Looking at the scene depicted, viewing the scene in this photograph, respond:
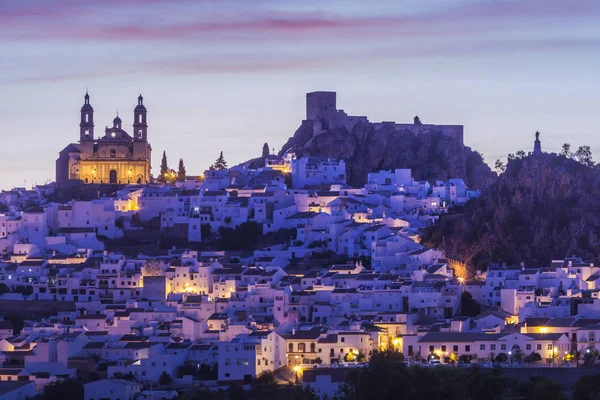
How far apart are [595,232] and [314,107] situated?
2612cm

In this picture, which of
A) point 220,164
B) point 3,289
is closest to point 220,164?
point 220,164

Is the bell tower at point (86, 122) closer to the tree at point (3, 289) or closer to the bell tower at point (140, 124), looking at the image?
the bell tower at point (140, 124)

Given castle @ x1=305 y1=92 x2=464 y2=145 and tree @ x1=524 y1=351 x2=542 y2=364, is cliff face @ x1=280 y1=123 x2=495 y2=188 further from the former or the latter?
tree @ x1=524 y1=351 x2=542 y2=364

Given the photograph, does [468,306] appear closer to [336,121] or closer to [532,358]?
[532,358]

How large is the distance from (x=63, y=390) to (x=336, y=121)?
40.1m

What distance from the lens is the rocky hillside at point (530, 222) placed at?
69562 millimetres

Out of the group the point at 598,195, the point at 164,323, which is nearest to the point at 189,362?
the point at 164,323

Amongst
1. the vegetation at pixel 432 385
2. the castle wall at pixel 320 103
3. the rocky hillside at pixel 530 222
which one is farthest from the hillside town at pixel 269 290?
the castle wall at pixel 320 103

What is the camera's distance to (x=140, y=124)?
9131cm

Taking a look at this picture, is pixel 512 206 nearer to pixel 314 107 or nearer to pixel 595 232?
pixel 595 232

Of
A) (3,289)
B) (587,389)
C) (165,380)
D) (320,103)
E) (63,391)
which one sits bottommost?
(63,391)

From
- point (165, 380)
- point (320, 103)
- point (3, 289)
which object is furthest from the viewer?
point (320, 103)

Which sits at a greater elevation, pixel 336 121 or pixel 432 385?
Answer: pixel 336 121

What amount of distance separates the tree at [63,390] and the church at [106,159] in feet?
111
